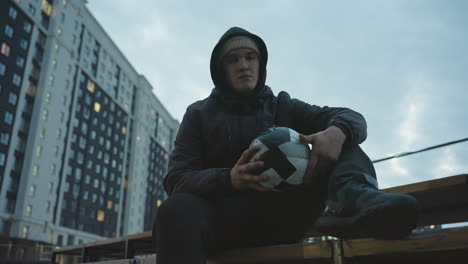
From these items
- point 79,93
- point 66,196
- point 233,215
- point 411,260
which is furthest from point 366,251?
point 79,93

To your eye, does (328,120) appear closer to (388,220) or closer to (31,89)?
(388,220)

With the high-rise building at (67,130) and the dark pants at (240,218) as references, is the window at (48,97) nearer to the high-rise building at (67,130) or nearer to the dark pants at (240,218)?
the high-rise building at (67,130)

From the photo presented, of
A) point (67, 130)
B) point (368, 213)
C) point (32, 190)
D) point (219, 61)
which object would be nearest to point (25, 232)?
point (32, 190)

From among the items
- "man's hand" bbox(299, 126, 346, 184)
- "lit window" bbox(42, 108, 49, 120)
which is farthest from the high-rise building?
"man's hand" bbox(299, 126, 346, 184)

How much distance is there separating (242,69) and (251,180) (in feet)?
2.97

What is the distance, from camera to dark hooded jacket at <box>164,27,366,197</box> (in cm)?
204

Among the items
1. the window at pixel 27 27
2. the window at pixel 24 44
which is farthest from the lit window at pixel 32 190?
the window at pixel 27 27

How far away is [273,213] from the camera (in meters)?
1.85

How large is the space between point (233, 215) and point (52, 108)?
46.4 m

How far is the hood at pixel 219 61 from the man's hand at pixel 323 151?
0.77m

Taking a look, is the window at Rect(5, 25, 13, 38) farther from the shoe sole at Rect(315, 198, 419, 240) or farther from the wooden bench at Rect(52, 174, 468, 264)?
the shoe sole at Rect(315, 198, 419, 240)

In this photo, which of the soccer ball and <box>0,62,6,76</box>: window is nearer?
A: the soccer ball

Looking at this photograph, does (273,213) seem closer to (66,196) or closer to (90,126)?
(66,196)

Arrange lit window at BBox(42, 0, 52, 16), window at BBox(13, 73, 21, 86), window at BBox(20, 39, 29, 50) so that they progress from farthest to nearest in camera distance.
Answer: lit window at BBox(42, 0, 52, 16) < window at BBox(20, 39, 29, 50) < window at BBox(13, 73, 21, 86)
